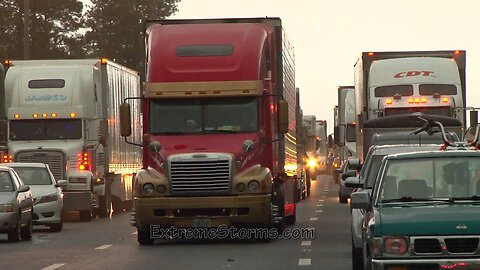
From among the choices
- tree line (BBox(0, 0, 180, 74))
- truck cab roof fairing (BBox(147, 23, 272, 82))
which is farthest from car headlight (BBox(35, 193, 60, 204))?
tree line (BBox(0, 0, 180, 74))

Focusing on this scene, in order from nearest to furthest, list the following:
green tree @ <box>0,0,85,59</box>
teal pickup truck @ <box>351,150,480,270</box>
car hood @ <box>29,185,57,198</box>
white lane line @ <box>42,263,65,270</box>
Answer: teal pickup truck @ <box>351,150,480,270</box>, white lane line @ <box>42,263,65,270</box>, car hood @ <box>29,185,57,198</box>, green tree @ <box>0,0,85,59</box>

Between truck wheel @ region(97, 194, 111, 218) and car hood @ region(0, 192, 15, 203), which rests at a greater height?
car hood @ region(0, 192, 15, 203)

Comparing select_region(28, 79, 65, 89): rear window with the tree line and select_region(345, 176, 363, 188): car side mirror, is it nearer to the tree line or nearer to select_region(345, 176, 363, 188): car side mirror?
select_region(345, 176, 363, 188): car side mirror

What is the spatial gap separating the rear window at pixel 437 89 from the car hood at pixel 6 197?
11.1 meters

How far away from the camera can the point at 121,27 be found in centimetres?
12019

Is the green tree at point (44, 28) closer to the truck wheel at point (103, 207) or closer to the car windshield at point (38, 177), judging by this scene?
the truck wheel at point (103, 207)

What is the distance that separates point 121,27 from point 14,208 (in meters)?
91.4

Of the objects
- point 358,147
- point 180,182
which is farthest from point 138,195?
point 358,147

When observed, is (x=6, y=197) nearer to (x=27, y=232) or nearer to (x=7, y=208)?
(x=7, y=208)

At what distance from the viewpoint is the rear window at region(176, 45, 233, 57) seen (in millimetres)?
27438

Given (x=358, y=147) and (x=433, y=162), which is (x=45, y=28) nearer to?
(x=358, y=147)

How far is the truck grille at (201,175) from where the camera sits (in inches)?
1064

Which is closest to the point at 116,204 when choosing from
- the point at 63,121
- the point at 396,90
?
the point at 63,121

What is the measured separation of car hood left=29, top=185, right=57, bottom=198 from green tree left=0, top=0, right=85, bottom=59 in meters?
63.6
